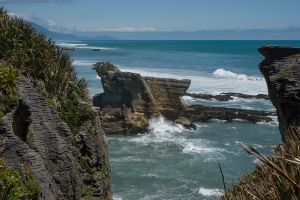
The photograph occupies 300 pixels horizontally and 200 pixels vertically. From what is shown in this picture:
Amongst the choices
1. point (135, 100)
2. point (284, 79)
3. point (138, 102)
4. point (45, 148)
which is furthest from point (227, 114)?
point (45, 148)

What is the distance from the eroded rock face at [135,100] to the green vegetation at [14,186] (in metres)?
30.2

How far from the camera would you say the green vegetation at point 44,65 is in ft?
64.4

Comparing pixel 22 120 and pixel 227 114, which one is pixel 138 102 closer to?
pixel 227 114

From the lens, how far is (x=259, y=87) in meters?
82.0

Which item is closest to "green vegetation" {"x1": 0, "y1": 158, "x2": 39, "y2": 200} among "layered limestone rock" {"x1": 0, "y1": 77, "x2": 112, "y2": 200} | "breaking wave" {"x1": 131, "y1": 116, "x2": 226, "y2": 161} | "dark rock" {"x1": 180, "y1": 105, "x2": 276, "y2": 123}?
"layered limestone rock" {"x1": 0, "y1": 77, "x2": 112, "y2": 200}

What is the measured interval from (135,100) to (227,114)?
39.2ft

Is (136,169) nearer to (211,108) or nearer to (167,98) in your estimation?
(167,98)

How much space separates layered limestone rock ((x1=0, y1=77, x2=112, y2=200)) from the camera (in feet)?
53.3

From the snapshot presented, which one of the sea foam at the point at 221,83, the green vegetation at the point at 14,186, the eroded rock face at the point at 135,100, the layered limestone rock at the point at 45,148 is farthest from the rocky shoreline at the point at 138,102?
the green vegetation at the point at 14,186

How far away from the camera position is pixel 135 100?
158 ft

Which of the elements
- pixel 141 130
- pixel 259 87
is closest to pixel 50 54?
pixel 141 130

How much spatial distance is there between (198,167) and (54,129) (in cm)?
1825

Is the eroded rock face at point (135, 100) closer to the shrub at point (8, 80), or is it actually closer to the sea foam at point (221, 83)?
the sea foam at point (221, 83)

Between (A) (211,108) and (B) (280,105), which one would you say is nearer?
(B) (280,105)
